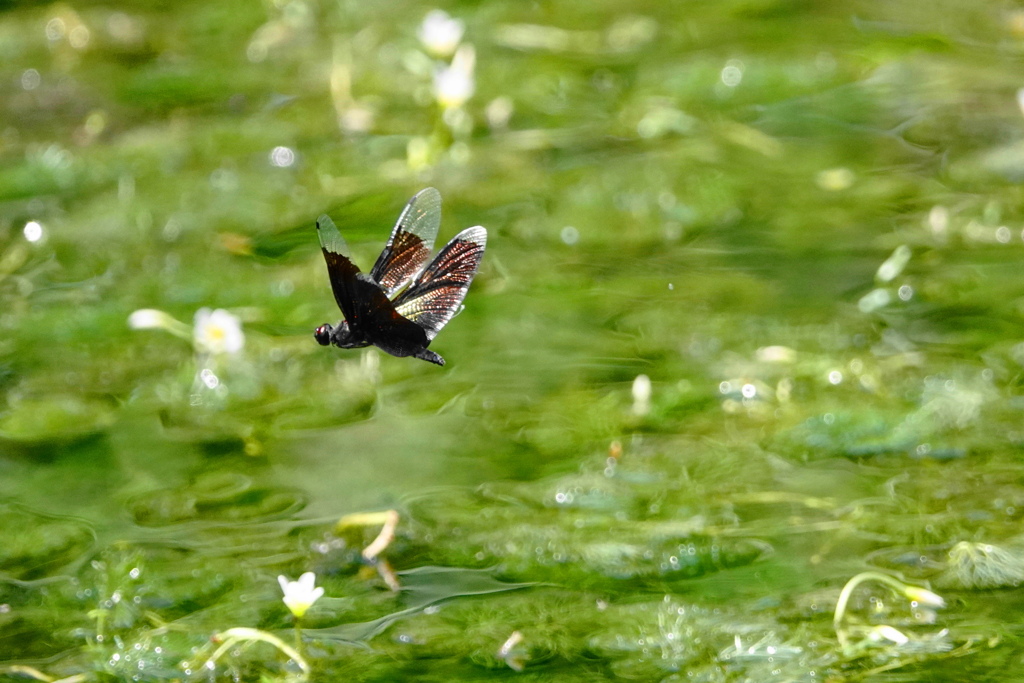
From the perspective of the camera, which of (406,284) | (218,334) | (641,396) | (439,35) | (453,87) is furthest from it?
(439,35)

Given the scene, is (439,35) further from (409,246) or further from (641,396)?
(409,246)

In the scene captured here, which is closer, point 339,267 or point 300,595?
point 339,267

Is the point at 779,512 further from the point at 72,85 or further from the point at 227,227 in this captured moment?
the point at 72,85

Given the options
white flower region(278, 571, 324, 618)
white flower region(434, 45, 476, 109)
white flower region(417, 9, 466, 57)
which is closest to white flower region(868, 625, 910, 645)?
white flower region(278, 571, 324, 618)

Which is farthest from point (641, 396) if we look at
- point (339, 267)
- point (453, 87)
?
point (453, 87)

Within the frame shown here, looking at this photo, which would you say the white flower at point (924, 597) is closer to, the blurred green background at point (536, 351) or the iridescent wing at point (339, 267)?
the blurred green background at point (536, 351)
